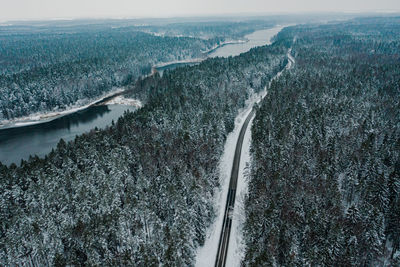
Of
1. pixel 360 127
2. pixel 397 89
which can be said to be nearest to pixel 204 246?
pixel 360 127

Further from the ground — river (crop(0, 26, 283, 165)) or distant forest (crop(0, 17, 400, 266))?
distant forest (crop(0, 17, 400, 266))

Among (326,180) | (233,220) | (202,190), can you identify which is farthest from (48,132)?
(326,180)

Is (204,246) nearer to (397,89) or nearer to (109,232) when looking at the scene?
(109,232)

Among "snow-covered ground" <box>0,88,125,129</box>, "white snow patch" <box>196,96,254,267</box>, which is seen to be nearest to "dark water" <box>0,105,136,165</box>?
"snow-covered ground" <box>0,88,125,129</box>

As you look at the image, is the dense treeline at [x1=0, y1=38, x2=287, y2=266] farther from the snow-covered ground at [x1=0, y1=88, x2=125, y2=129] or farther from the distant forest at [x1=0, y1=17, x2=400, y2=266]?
the snow-covered ground at [x1=0, y1=88, x2=125, y2=129]

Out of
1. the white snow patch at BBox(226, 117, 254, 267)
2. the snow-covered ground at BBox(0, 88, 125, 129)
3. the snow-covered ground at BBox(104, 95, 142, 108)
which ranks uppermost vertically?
the snow-covered ground at BBox(104, 95, 142, 108)

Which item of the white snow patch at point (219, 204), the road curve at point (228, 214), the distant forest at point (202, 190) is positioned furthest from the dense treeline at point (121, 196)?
the road curve at point (228, 214)
